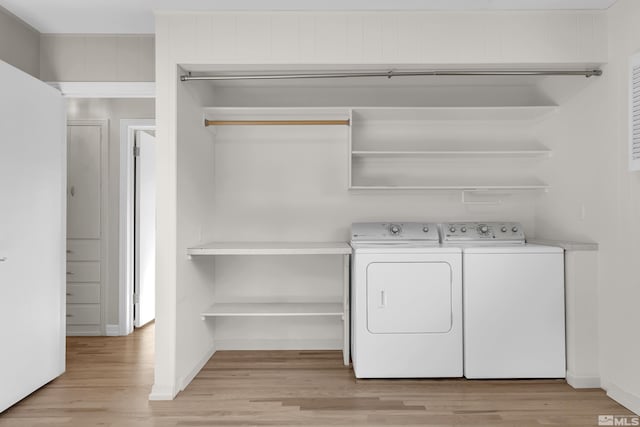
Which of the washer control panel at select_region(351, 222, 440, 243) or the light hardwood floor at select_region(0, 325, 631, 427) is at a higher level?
A: the washer control panel at select_region(351, 222, 440, 243)

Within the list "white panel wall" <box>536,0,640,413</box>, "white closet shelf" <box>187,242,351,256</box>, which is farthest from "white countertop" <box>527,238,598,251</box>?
"white closet shelf" <box>187,242,351,256</box>

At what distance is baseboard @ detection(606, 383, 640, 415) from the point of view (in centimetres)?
Answer: 240

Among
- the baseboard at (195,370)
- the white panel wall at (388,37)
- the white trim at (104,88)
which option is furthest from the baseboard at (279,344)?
the white panel wall at (388,37)

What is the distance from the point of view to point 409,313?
2.87 meters

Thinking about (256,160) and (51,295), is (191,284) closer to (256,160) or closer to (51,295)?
(51,295)

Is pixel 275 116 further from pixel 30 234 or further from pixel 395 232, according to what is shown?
pixel 30 234

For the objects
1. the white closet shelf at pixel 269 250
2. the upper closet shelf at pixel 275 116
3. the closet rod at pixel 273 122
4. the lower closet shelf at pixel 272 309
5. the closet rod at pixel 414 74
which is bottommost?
the lower closet shelf at pixel 272 309

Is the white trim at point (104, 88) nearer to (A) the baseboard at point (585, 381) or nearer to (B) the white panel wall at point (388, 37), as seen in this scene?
(B) the white panel wall at point (388, 37)

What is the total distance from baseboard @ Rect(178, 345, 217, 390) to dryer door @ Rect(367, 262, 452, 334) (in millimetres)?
1188

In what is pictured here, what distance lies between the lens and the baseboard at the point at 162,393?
8.53 ft

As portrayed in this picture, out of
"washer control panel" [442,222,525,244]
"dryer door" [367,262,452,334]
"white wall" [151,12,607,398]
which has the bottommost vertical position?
"dryer door" [367,262,452,334]

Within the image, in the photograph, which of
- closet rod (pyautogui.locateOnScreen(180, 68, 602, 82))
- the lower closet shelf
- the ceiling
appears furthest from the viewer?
the lower closet shelf

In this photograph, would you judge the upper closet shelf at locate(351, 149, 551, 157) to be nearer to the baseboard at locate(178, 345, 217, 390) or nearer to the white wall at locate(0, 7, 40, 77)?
the baseboard at locate(178, 345, 217, 390)

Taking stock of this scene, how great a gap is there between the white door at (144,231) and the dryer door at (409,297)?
234 cm
